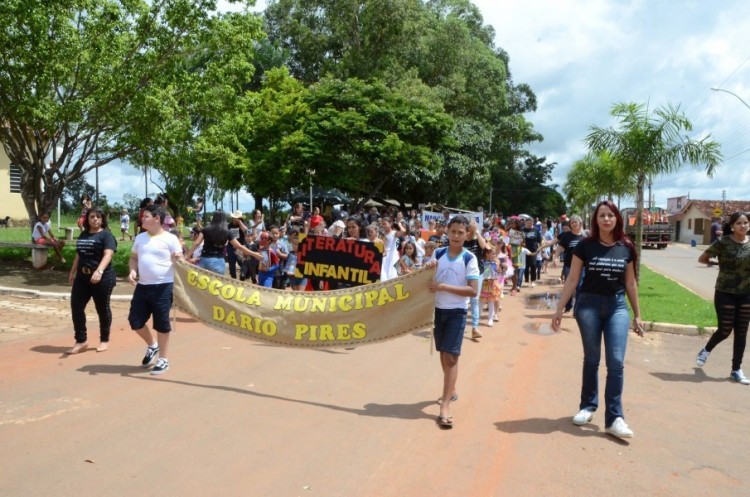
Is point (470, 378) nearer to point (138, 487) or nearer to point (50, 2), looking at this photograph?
point (138, 487)

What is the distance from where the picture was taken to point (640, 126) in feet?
46.4

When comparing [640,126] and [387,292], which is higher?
[640,126]

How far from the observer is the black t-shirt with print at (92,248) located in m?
7.15

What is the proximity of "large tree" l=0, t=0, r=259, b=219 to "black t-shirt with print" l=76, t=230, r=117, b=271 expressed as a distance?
6803 millimetres

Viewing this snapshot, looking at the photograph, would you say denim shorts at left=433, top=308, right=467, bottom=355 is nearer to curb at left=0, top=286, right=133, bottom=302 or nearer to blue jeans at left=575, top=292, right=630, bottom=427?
blue jeans at left=575, top=292, right=630, bottom=427

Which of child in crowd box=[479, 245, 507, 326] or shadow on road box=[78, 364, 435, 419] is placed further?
child in crowd box=[479, 245, 507, 326]

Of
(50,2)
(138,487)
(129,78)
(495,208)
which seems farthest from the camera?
(495,208)

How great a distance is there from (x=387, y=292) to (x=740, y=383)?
4231 millimetres

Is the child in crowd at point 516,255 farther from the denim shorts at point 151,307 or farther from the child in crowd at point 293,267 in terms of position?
the denim shorts at point 151,307

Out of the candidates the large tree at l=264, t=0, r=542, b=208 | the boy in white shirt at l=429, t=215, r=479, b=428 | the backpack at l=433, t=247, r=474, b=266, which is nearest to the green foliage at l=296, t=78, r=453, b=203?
the large tree at l=264, t=0, r=542, b=208

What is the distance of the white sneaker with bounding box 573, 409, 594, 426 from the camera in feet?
17.1

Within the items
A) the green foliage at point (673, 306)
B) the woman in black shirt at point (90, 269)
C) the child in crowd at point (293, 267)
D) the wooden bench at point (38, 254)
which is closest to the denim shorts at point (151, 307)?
the woman in black shirt at point (90, 269)

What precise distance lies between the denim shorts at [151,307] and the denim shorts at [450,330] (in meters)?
2.90

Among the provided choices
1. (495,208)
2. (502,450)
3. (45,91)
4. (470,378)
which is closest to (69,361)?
(470,378)
